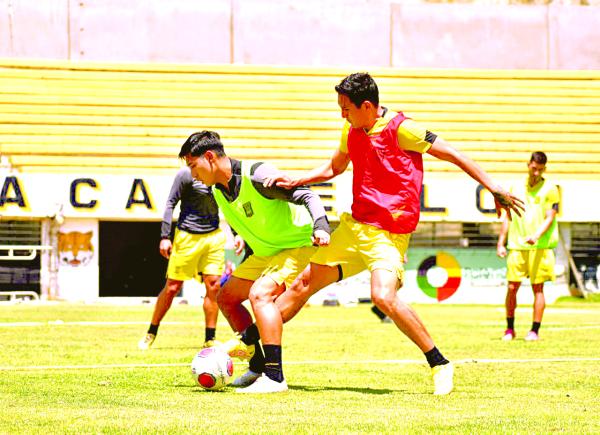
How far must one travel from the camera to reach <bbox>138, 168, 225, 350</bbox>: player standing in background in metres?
12.3

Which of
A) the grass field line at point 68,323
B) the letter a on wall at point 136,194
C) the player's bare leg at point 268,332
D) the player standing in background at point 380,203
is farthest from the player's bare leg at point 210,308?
the letter a on wall at point 136,194

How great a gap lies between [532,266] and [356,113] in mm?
6893

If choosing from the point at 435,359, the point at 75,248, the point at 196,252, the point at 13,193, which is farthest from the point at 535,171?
the point at 13,193

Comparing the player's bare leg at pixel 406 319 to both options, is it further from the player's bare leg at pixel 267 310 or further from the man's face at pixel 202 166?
the man's face at pixel 202 166

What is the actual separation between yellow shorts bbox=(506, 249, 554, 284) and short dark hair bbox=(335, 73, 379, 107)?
22.3 feet

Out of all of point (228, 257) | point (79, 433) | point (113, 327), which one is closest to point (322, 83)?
point (228, 257)

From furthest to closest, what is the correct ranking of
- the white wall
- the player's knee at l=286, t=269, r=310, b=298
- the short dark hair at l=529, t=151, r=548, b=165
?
the white wall < the short dark hair at l=529, t=151, r=548, b=165 < the player's knee at l=286, t=269, r=310, b=298

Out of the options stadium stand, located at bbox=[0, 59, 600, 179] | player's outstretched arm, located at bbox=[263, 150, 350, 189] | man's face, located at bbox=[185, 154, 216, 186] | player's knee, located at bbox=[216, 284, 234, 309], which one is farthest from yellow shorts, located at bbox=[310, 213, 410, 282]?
stadium stand, located at bbox=[0, 59, 600, 179]

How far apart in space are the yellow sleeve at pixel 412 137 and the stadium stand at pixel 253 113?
20.3 meters

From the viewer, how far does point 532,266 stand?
14109mm

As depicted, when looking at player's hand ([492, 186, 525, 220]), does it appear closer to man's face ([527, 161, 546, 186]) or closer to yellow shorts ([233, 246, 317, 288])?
yellow shorts ([233, 246, 317, 288])

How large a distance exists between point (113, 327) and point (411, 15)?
19.5m

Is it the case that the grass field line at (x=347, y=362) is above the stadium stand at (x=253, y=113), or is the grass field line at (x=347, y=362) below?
below

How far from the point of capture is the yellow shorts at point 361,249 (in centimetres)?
781
